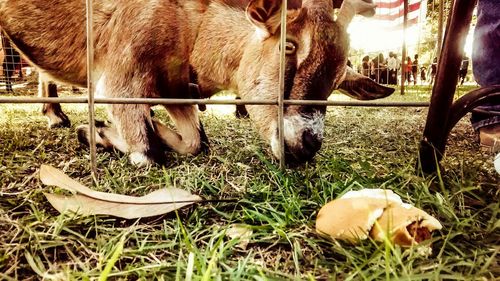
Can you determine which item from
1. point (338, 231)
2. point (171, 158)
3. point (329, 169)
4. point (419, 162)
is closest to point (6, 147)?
point (171, 158)

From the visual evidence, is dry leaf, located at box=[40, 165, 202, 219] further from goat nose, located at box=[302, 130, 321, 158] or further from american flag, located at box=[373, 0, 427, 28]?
american flag, located at box=[373, 0, 427, 28]

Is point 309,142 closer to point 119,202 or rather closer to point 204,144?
point 204,144

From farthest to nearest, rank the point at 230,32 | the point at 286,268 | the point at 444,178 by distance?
1. the point at 230,32
2. the point at 444,178
3. the point at 286,268

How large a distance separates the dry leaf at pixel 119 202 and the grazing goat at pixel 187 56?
575mm

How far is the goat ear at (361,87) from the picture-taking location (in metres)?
2.29

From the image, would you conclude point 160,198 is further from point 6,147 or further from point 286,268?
point 6,147

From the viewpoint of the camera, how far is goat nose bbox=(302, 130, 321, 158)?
175cm

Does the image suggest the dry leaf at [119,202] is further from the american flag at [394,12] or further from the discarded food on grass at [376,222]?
the american flag at [394,12]

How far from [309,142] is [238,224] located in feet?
2.81

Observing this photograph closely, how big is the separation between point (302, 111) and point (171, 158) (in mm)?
647

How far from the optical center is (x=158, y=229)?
1021 millimetres

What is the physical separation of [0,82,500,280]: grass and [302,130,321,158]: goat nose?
62mm

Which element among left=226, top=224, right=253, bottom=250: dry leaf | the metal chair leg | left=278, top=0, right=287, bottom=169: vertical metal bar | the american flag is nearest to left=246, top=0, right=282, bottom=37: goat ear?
left=278, top=0, right=287, bottom=169: vertical metal bar

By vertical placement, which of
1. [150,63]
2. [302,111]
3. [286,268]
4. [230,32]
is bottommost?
[286,268]
